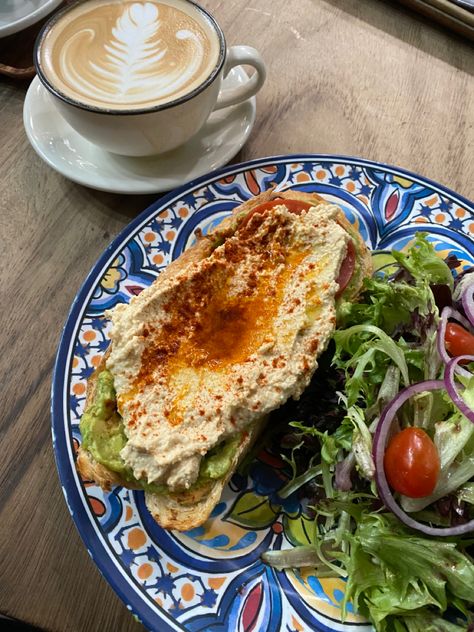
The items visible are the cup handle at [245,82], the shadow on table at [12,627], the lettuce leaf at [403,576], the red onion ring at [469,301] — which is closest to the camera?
the lettuce leaf at [403,576]

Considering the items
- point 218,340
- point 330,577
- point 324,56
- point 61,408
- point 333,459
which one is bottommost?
point 330,577

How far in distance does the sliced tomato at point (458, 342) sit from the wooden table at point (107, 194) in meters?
0.92

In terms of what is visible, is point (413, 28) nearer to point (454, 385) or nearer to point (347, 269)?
point (347, 269)

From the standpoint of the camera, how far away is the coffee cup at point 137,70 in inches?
79.7

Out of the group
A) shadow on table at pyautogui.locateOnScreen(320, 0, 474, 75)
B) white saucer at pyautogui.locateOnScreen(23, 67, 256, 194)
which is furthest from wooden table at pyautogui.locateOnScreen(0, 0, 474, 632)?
white saucer at pyautogui.locateOnScreen(23, 67, 256, 194)

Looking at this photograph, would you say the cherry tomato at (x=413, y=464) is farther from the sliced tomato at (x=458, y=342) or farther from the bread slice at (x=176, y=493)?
the bread slice at (x=176, y=493)

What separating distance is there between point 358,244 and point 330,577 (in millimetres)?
1116

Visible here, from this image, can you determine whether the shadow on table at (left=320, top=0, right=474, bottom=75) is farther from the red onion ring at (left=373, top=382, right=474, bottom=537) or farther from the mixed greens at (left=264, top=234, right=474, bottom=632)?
the red onion ring at (left=373, top=382, right=474, bottom=537)

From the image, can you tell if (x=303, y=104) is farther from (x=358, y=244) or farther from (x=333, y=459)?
(x=333, y=459)

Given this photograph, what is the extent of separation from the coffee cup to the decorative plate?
10.5 inches

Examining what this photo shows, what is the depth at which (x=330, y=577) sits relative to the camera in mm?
1590

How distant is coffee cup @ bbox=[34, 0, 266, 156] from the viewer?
203cm

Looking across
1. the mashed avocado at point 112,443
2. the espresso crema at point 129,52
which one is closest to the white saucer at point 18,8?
the espresso crema at point 129,52

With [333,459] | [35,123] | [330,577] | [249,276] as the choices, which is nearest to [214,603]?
[330,577]
